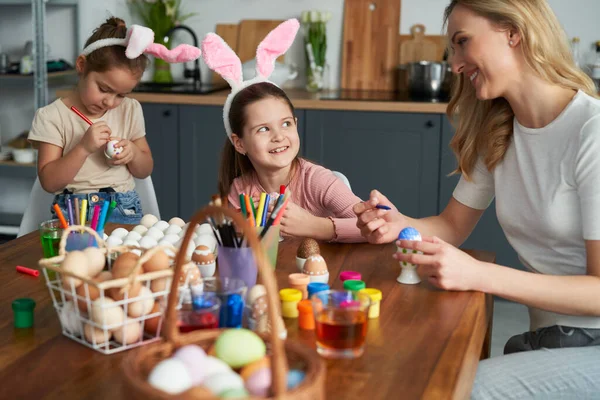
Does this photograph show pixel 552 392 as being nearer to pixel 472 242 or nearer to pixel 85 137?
pixel 85 137

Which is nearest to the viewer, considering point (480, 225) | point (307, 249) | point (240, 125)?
point (307, 249)

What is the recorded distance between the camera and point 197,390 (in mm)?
823

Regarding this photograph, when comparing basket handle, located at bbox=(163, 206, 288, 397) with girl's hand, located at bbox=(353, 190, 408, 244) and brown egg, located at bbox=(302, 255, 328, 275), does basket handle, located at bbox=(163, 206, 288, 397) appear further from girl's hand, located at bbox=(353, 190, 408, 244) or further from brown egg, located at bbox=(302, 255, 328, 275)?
girl's hand, located at bbox=(353, 190, 408, 244)

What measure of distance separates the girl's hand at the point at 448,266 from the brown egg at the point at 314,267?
17 centimetres

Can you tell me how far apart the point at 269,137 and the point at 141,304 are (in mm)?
1016

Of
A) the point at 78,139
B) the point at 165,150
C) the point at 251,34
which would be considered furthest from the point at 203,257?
the point at 251,34

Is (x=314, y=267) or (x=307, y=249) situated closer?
(x=314, y=267)

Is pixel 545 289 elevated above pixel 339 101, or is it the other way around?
pixel 339 101

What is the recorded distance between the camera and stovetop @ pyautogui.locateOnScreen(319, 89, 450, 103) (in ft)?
12.0

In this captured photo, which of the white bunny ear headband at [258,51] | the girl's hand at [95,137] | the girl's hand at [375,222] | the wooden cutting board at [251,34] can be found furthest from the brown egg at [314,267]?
the wooden cutting board at [251,34]

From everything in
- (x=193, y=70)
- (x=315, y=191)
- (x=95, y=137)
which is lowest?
(x=315, y=191)

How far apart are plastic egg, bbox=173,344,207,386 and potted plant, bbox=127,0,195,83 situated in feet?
11.2

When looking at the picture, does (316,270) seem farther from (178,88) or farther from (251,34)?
(251,34)

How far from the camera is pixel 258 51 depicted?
207 centimetres
